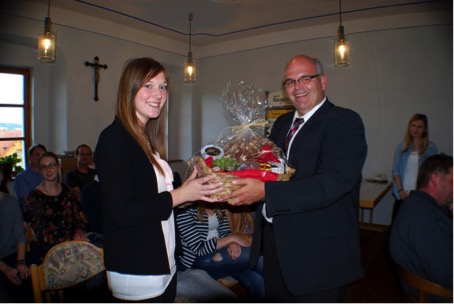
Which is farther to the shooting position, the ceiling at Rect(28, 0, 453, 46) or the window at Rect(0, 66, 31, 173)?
the window at Rect(0, 66, 31, 173)

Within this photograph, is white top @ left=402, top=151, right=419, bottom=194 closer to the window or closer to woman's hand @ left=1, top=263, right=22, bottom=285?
woman's hand @ left=1, top=263, right=22, bottom=285

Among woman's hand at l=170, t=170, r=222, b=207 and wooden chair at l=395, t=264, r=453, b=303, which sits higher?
woman's hand at l=170, t=170, r=222, b=207

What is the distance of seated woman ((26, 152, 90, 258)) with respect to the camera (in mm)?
2910

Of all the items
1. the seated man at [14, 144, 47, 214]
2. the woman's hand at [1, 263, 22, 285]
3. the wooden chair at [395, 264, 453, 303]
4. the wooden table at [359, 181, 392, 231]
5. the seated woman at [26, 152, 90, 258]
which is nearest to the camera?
the wooden chair at [395, 264, 453, 303]

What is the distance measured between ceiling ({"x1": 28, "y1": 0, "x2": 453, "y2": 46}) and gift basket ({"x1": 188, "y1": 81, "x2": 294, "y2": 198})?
318 cm

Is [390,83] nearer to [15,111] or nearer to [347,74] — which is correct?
[347,74]

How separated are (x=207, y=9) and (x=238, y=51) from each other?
180 cm

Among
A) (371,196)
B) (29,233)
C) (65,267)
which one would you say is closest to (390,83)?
(371,196)

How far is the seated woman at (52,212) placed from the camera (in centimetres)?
291

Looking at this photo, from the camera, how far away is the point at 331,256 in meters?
1.43

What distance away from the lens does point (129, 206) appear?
3.95ft

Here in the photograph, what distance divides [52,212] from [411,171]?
4365 millimetres

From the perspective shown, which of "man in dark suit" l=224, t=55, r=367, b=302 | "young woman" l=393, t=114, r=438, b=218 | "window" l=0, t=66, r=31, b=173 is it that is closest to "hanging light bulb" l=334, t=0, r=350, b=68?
"young woman" l=393, t=114, r=438, b=218

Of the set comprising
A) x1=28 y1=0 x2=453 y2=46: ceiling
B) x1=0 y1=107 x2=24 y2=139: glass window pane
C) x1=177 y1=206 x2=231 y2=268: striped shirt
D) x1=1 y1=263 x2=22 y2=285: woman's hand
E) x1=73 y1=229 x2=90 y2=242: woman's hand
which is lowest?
x1=1 y1=263 x2=22 y2=285: woman's hand
